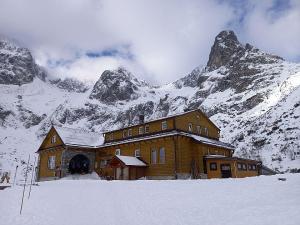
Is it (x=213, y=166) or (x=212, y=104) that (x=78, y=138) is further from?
(x=212, y=104)

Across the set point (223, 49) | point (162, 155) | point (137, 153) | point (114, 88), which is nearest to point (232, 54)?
point (223, 49)

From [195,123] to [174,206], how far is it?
87.4 feet

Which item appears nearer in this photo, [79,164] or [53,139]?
[79,164]

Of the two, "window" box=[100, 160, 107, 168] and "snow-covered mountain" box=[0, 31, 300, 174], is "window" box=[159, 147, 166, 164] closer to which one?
"window" box=[100, 160, 107, 168]

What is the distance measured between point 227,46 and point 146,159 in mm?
125607

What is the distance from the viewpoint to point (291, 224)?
8711 millimetres

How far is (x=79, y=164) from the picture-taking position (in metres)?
45.1

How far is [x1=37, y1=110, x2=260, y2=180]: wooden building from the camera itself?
3309 centimetres

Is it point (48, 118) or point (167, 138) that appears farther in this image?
point (48, 118)

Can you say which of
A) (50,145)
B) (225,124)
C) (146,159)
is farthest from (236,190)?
(225,124)

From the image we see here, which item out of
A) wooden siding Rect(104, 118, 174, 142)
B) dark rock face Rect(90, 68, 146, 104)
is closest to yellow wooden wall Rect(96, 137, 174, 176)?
wooden siding Rect(104, 118, 174, 142)

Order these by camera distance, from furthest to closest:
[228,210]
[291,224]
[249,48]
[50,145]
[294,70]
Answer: [249,48], [294,70], [50,145], [228,210], [291,224]

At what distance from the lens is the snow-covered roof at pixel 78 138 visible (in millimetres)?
42562

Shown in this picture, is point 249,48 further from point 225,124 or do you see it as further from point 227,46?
point 225,124
